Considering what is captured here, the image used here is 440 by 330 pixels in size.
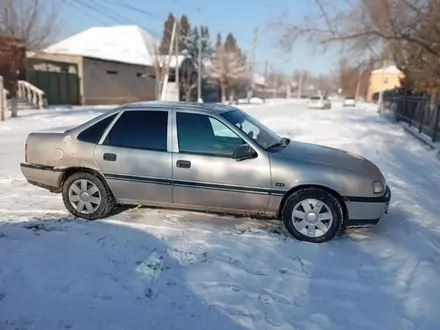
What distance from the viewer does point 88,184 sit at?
527cm

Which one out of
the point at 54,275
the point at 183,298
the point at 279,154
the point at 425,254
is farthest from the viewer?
the point at 279,154

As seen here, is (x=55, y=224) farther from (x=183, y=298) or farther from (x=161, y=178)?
(x=183, y=298)

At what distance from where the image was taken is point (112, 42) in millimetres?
49562

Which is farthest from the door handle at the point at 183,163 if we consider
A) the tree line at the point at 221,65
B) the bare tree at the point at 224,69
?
the bare tree at the point at 224,69

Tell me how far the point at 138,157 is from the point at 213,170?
3.23ft

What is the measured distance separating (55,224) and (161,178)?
1.47 metres

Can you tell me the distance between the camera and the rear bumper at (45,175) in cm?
534

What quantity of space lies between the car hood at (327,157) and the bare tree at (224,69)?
157ft

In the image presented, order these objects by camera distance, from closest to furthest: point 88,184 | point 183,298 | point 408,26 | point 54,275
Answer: point 183,298 → point 54,275 → point 88,184 → point 408,26

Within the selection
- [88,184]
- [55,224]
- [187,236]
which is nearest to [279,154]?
[187,236]

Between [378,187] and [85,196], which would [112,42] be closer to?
[85,196]

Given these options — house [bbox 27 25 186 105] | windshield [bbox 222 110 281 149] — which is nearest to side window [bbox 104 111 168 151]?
windshield [bbox 222 110 281 149]

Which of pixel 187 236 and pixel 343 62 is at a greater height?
pixel 343 62

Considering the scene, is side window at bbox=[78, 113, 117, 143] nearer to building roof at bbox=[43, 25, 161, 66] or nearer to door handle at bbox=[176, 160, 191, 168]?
door handle at bbox=[176, 160, 191, 168]
